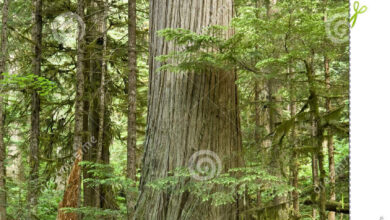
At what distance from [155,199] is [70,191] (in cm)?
241

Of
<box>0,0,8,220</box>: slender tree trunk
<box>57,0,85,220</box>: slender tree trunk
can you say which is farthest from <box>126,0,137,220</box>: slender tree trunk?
<box>0,0,8,220</box>: slender tree trunk

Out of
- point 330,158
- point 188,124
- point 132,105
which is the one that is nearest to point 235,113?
point 188,124

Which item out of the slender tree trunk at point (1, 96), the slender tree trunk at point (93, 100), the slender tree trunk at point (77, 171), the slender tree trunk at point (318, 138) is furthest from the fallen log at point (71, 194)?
the slender tree trunk at point (318, 138)

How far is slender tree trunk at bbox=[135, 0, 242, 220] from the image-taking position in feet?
9.96

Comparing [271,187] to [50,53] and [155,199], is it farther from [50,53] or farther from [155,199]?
[50,53]

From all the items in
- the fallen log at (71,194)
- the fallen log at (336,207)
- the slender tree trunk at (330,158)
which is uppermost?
the slender tree trunk at (330,158)

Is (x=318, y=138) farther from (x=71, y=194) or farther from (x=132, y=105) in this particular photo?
(x=71, y=194)

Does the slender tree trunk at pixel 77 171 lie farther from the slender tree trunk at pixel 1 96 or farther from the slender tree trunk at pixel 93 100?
the slender tree trunk at pixel 1 96

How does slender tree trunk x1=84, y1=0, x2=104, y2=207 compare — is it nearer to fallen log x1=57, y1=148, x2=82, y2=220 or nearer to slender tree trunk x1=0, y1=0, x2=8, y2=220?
slender tree trunk x1=0, y1=0, x2=8, y2=220

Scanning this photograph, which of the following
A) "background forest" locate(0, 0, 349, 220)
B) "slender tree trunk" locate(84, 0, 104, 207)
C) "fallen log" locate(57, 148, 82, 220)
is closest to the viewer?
"background forest" locate(0, 0, 349, 220)

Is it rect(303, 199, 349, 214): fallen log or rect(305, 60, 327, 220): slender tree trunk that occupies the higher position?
rect(305, 60, 327, 220): slender tree trunk

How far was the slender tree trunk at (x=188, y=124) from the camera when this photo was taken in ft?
9.96
